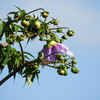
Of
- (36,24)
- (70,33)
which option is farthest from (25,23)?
(70,33)

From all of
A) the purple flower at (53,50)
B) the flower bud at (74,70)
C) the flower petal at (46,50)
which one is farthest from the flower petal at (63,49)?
the flower bud at (74,70)

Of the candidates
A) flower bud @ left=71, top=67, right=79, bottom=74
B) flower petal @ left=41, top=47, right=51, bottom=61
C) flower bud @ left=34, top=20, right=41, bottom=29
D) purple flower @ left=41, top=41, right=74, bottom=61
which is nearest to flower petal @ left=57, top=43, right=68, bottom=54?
purple flower @ left=41, top=41, right=74, bottom=61

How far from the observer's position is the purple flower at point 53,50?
14.7ft

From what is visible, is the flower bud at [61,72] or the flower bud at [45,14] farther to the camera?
the flower bud at [45,14]

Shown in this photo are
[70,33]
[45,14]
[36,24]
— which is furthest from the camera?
[70,33]

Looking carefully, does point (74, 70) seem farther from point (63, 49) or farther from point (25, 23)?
point (25, 23)

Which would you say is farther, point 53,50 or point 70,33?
point 70,33

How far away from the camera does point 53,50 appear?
468 cm

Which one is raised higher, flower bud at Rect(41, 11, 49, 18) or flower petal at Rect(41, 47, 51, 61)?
flower bud at Rect(41, 11, 49, 18)

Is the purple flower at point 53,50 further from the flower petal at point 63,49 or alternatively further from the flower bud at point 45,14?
the flower bud at point 45,14

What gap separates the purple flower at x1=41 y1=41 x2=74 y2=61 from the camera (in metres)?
4.49

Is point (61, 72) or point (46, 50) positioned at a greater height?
point (46, 50)

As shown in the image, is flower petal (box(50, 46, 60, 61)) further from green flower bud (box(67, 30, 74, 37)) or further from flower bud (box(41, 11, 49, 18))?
flower bud (box(41, 11, 49, 18))

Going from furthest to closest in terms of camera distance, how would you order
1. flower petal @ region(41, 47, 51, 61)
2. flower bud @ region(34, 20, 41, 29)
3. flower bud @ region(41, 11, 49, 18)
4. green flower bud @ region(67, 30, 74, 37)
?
green flower bud @ region(67, 30, 74, 37), flower bud @ region(41, 11, 49, 18), flower petal @ region(41, 47, 51, 61), flower bud @ region(34, 20, 41, 29)
